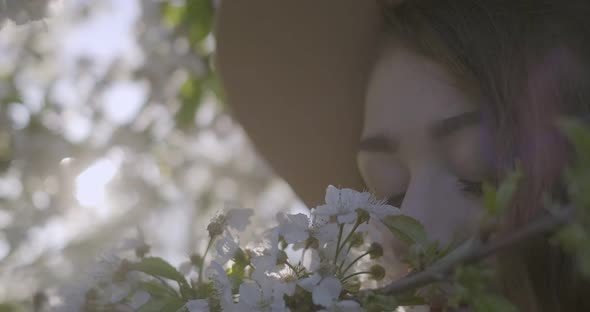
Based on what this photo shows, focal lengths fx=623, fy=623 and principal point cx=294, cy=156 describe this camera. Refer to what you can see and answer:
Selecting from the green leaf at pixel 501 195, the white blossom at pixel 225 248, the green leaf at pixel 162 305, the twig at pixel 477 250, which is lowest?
the twig at pixel 477 250

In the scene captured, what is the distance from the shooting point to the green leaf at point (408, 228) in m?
0.64

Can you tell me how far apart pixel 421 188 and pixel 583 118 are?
0.79 ft

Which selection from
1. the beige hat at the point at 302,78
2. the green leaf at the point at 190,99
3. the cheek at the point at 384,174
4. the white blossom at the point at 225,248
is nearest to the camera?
the white blossom at the point at 225,248

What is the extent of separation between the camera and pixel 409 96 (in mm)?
988

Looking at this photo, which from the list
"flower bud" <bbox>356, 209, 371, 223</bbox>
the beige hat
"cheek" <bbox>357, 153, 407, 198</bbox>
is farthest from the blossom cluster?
the beige hat

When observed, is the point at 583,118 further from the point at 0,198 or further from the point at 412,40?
the point at 0,198

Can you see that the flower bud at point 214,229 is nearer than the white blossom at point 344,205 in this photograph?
No

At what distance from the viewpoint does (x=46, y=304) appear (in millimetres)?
982

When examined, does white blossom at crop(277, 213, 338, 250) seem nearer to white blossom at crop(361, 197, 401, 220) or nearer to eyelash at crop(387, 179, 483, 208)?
white blossom at crop(361, 197, 401, 220)

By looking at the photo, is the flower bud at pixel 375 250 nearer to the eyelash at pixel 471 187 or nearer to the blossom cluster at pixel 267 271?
the blossom cluster at pixel 267 271

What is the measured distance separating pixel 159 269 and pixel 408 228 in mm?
308

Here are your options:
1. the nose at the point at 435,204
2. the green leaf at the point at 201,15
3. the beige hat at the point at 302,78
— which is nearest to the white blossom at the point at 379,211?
the nose at the point at 435,204

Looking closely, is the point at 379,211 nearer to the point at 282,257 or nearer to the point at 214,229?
the point at 282,257

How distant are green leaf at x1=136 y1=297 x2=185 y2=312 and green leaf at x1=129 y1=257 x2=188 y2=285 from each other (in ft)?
0.12
